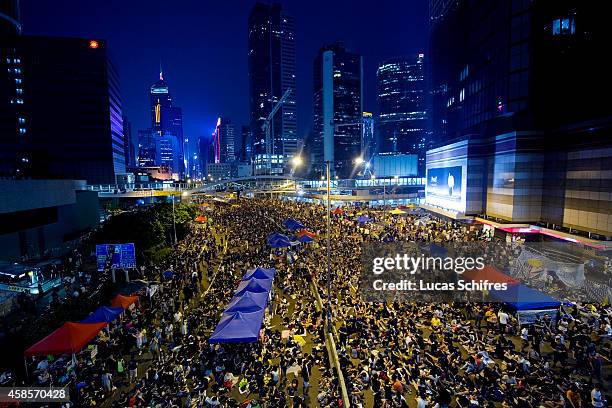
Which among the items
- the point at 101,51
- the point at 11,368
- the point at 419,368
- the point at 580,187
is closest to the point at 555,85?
the point at 580,187

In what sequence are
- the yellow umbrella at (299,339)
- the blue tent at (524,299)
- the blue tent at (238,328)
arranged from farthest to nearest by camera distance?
1. the blue tent at (524,299)
2. the yellow umbrella at (299,339)
3. the blue tent at (238,328)

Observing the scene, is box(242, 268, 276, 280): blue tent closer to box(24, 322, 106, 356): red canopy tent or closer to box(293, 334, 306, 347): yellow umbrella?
box(293, 334, 306, 347): yellow umbrella

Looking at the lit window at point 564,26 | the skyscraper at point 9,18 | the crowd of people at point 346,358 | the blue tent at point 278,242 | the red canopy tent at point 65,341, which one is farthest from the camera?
the skyscraper at point 9,18

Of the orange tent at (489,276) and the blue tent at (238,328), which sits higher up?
the orange tent at (489,276)

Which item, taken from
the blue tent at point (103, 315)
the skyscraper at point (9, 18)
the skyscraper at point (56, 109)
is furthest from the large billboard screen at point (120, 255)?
the skyscraper at point (9, 18)

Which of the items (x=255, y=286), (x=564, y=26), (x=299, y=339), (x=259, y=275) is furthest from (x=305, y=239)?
(x=564, y=26)

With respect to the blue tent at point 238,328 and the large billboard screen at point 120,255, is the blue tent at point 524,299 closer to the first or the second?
→ the blue tent at point 238,328

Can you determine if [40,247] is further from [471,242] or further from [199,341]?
[471,242]
